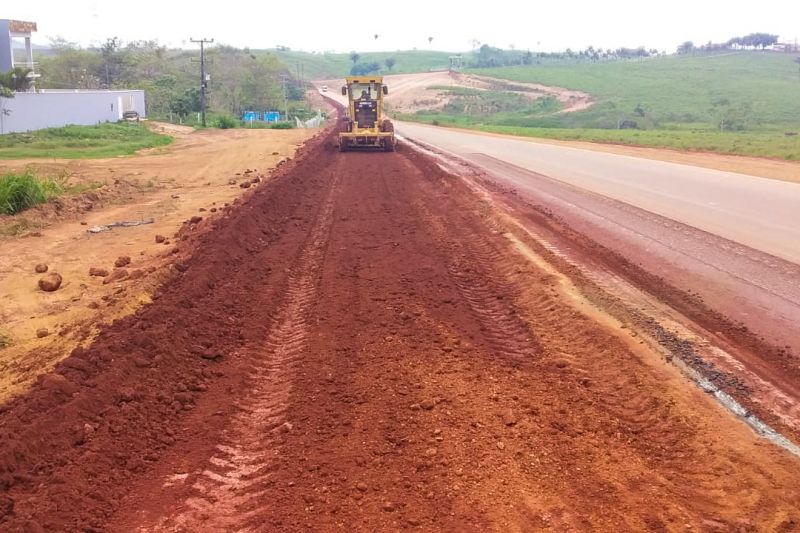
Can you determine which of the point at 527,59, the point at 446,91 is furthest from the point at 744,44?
the point at 446,91

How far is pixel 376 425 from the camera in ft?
17.8

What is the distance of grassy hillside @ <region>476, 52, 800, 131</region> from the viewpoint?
68.9 metres

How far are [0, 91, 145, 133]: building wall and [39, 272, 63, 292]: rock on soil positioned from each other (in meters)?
33.4

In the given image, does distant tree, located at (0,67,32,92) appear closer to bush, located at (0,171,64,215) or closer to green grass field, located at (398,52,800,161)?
bush, located at (0,171,64,215)

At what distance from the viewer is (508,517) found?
4.21 meters

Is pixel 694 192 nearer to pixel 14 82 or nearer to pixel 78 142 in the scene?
pixel 78 142

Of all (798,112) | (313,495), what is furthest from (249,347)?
(798,112)

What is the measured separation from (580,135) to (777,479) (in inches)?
1835

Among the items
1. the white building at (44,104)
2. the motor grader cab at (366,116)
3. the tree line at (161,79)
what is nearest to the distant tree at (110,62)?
the tree line at (161,79)

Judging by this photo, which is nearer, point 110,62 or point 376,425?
point 376,425

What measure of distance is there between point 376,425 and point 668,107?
87386 millimetres

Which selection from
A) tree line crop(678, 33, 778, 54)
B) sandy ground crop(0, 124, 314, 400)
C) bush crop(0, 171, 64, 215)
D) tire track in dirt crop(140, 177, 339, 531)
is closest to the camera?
tire track in dirt crop(140, 177, 339, 531)

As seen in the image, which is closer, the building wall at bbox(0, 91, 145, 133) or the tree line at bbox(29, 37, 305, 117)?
the building wall at bbox(0, 91, 145, 133)

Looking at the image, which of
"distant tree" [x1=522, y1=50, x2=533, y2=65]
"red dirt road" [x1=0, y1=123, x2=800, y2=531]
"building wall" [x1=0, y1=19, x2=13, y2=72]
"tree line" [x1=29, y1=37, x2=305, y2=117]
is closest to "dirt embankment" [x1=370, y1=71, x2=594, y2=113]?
"tree line" [x1=29, y1=37, x2=305, y2=117]
